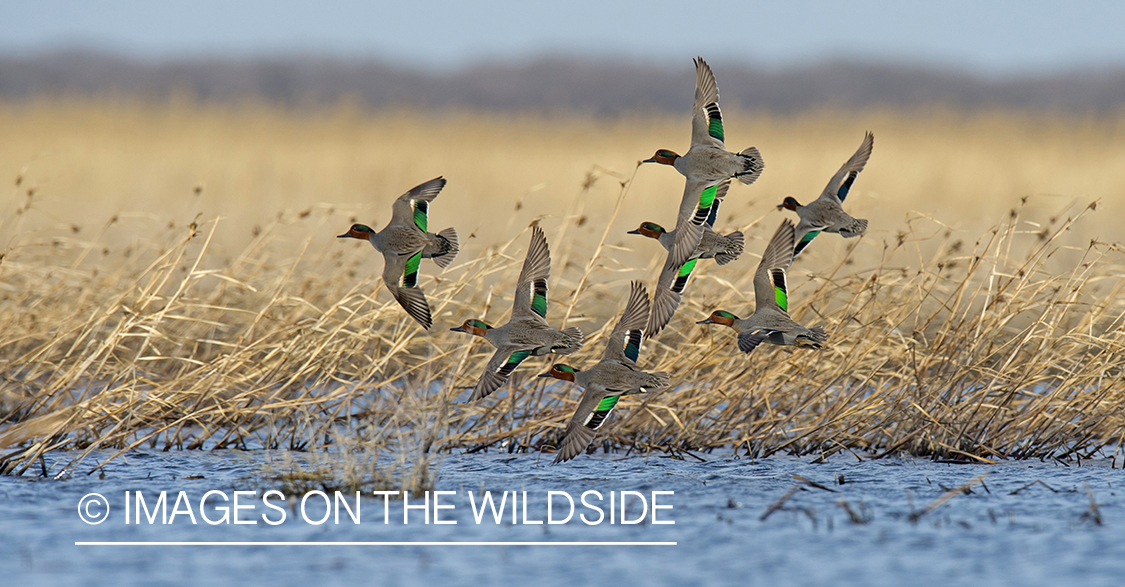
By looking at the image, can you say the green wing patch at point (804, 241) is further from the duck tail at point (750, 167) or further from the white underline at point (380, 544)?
the white underline at point (380, 544)

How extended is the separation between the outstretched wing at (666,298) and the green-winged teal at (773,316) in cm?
20

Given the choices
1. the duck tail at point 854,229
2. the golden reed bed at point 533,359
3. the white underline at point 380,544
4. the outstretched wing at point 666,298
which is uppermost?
the duck tail at point 854,229

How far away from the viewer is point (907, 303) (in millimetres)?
6617

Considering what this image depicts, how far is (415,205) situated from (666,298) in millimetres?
890

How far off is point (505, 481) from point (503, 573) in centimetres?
135

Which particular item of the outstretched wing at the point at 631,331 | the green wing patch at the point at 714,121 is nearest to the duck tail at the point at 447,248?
the outstretched wing at the point at 631,331

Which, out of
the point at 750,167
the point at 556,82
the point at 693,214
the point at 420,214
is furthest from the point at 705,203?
the point at 556,82

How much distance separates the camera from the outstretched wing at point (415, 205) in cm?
405

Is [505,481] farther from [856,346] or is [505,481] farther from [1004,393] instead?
[1004,393]

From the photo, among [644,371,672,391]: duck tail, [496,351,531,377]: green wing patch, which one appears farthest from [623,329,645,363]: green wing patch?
[496,351,531,377]: green wing patch

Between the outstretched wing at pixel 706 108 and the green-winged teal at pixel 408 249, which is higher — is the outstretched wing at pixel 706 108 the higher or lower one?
the higher one

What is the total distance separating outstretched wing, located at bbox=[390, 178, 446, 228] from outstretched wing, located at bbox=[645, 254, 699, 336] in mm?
776

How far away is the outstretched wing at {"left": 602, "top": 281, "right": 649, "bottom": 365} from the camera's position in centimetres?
440

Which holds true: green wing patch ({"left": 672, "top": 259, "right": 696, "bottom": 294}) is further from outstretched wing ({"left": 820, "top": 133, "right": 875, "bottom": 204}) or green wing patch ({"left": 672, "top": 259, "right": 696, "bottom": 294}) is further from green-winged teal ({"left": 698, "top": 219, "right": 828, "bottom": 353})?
outstretched wing ({"left": 820, "top": 133, "right": 875, "bottom": 204})
